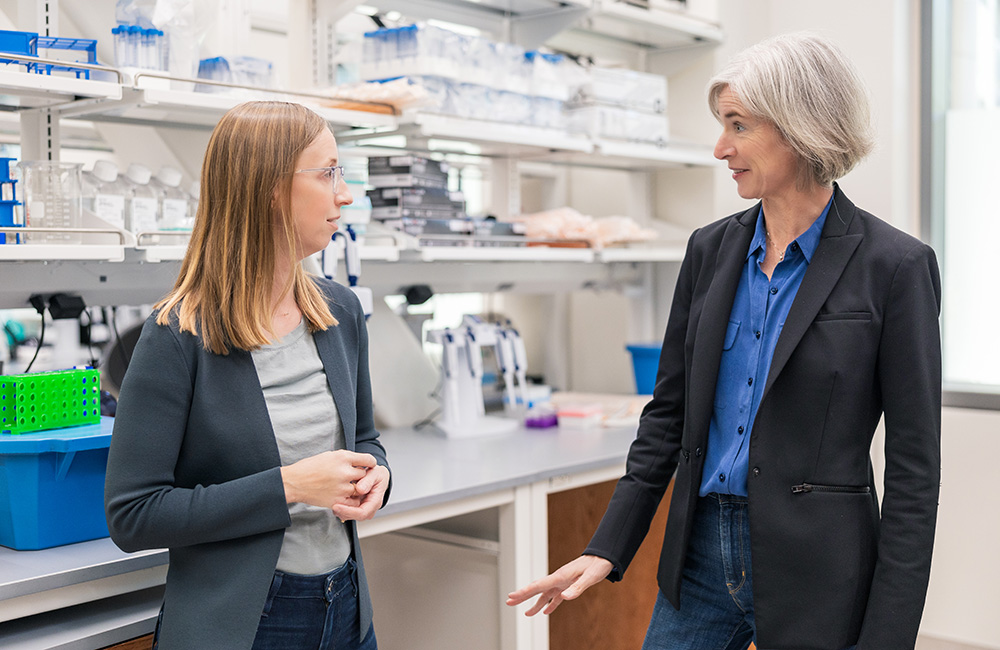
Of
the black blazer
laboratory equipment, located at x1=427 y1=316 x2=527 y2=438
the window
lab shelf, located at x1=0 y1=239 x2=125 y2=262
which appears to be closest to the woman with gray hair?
the black blazer

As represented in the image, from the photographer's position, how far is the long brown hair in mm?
1301

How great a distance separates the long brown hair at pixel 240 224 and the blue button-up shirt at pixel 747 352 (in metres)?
0.66

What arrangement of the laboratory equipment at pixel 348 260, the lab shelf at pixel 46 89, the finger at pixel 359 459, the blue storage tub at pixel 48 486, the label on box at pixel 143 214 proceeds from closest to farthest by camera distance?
the finger at pixel 359 459, the blue storage tub at pixel 48 486, the lab shelf at pixel 46 89, the label on box at pixel 143 214, the laboratory equipment at pixel 348 260

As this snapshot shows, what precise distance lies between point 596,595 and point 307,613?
1567 millimetres

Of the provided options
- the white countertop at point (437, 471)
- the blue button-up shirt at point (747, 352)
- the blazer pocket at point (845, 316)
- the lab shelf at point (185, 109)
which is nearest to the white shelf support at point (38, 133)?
the lab shelf at point (185, 109)

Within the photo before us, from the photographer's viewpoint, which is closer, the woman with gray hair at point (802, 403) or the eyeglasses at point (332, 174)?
the woman with gray hair at point (802, 403)

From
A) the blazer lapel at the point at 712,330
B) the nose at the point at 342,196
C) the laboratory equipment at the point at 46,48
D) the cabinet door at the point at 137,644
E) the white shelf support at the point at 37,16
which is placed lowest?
the cabinet door at the point at 137,644

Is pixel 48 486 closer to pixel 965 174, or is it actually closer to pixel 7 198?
pixel 7 198

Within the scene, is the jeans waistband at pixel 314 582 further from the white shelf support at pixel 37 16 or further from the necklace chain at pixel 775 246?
the white shelf support at pixel 37 16

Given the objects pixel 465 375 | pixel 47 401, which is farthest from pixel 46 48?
pixel 465 375

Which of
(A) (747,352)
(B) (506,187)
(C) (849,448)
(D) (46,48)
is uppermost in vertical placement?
(D) (46,48)

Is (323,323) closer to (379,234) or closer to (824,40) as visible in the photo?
(824,40)

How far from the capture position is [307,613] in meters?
1.34

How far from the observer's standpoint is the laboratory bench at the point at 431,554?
1487 millimetres
